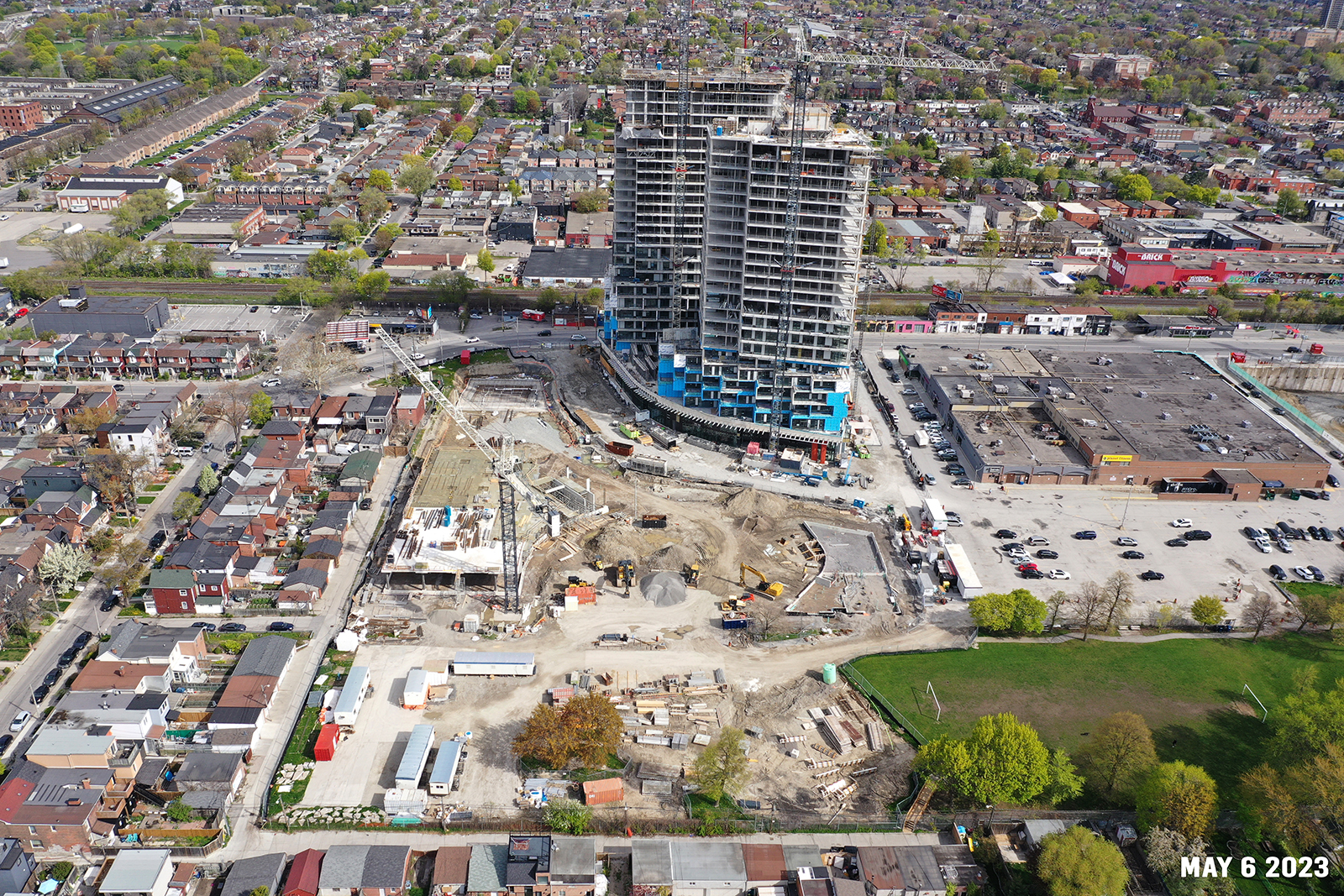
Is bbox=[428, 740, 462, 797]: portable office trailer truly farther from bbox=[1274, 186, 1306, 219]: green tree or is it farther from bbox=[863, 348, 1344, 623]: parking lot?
bbox=[1274, 186, 1306, 219]: green tree

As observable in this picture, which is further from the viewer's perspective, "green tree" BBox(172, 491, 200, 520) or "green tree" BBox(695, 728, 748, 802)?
"green tree" BBox(172, 491, 200, 520)

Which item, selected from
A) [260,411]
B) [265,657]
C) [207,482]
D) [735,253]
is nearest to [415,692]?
[265,657]

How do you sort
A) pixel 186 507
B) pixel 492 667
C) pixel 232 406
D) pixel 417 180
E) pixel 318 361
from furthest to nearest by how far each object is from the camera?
pixel 417 180, pixel 318 361, pixel 232 406, pixel 186 507, pixel 492 667

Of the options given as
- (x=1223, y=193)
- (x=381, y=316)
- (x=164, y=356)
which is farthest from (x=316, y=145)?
(x=1223, y=193)

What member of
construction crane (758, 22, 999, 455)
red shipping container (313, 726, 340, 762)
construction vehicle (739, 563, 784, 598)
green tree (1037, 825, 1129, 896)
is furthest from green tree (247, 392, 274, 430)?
green tree (1037, 825, 1129, 896)

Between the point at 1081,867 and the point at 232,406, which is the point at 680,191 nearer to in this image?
the point at 232,406

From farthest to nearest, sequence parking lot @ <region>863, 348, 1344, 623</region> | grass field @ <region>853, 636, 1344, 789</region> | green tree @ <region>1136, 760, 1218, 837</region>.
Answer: parking lot @ <region>863, 348, 1344, 623</region> → grass field @ <region>853, 636, 1344, 789</region> → green tree @ <region>1136, 760, 1218, 837</region>
